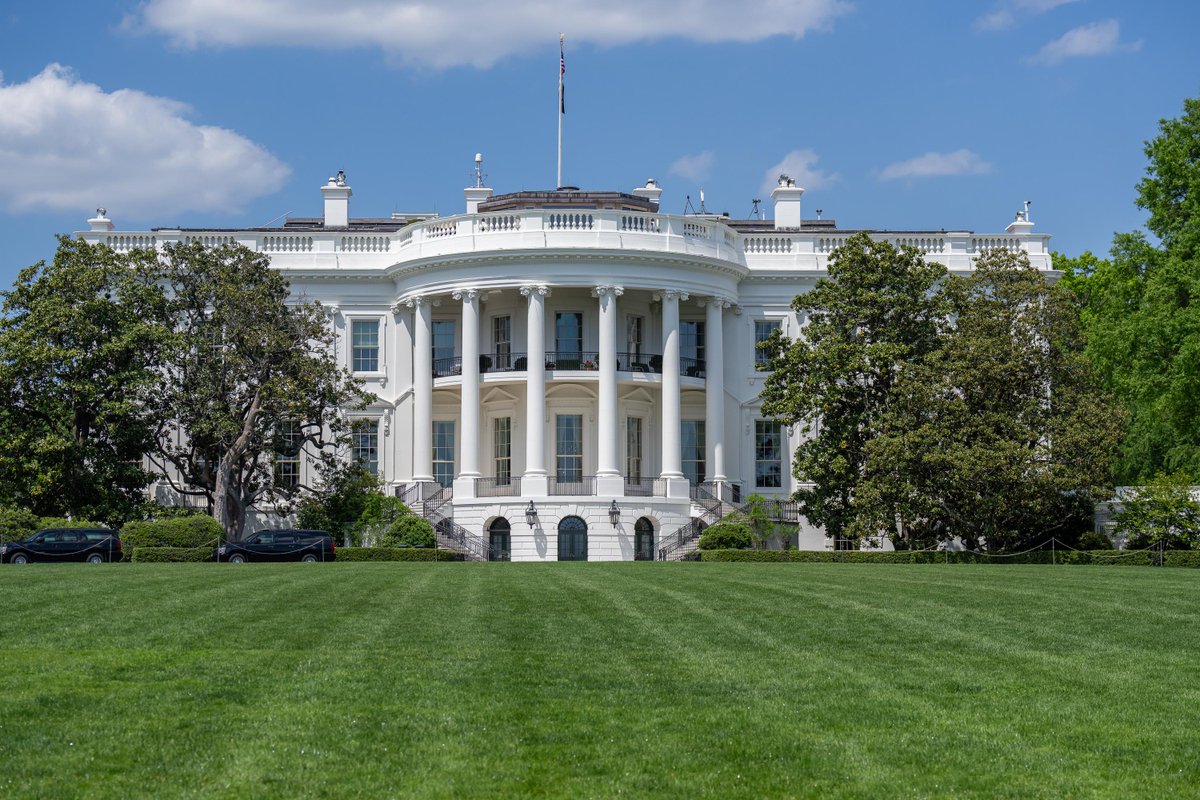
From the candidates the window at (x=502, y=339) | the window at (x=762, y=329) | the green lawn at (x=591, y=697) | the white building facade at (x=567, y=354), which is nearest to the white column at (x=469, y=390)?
the white building facade at (x=567, y=354)

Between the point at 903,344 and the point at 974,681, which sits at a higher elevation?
the point at 903,344

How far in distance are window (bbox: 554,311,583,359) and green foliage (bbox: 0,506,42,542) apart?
19.0m

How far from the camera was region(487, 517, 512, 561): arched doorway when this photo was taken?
162 feet

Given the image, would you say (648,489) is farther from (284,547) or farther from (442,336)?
(284,547)

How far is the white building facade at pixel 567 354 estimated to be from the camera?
49.7m

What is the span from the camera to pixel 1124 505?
43.7 m

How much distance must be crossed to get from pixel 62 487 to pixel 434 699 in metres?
35.9

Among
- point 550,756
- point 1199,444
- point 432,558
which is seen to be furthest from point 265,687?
point 1199,444

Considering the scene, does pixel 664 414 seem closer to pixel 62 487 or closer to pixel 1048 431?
pixel 1048 431

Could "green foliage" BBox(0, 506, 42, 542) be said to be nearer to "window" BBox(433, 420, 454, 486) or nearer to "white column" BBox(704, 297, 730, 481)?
"window" BBox(433, 420, 454, 486)

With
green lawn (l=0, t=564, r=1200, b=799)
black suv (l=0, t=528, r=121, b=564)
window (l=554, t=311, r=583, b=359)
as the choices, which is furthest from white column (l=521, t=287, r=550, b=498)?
green lawn (l=0, t=564, r=1200, b=799)

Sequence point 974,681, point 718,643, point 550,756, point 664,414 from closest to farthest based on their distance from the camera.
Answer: point 550,756 < point 974,681 < point 718,643 < point 664,414

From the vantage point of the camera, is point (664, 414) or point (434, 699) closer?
point (434, 699)

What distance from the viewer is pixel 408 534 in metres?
46.5
